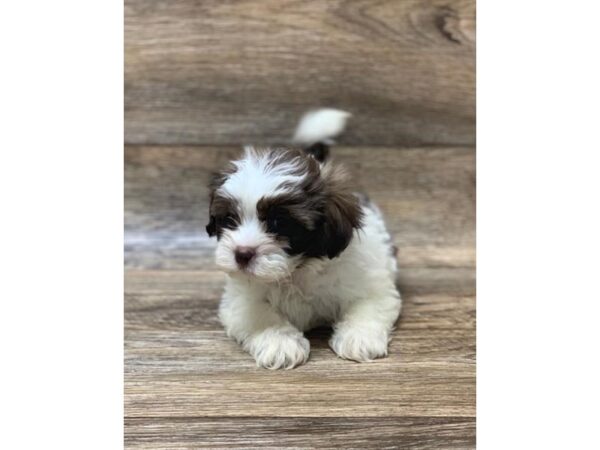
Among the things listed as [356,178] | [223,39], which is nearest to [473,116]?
[356,178]

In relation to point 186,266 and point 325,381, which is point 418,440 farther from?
point 186,266

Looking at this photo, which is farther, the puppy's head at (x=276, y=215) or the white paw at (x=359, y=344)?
the white paw at (x=359, y=344)

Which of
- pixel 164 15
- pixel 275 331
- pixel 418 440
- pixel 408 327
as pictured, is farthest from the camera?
pixel 164 15

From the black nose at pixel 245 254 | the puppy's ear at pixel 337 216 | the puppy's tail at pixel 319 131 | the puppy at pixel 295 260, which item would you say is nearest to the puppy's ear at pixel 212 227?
the puppy at pixel 295 260

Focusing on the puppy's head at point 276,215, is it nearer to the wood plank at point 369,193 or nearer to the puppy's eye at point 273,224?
the puppy's eye at point 273,224

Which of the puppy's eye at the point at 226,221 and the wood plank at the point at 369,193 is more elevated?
the puppy's eye at the point at 226,221

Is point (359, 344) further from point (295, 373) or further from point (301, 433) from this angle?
point (301, 433)
